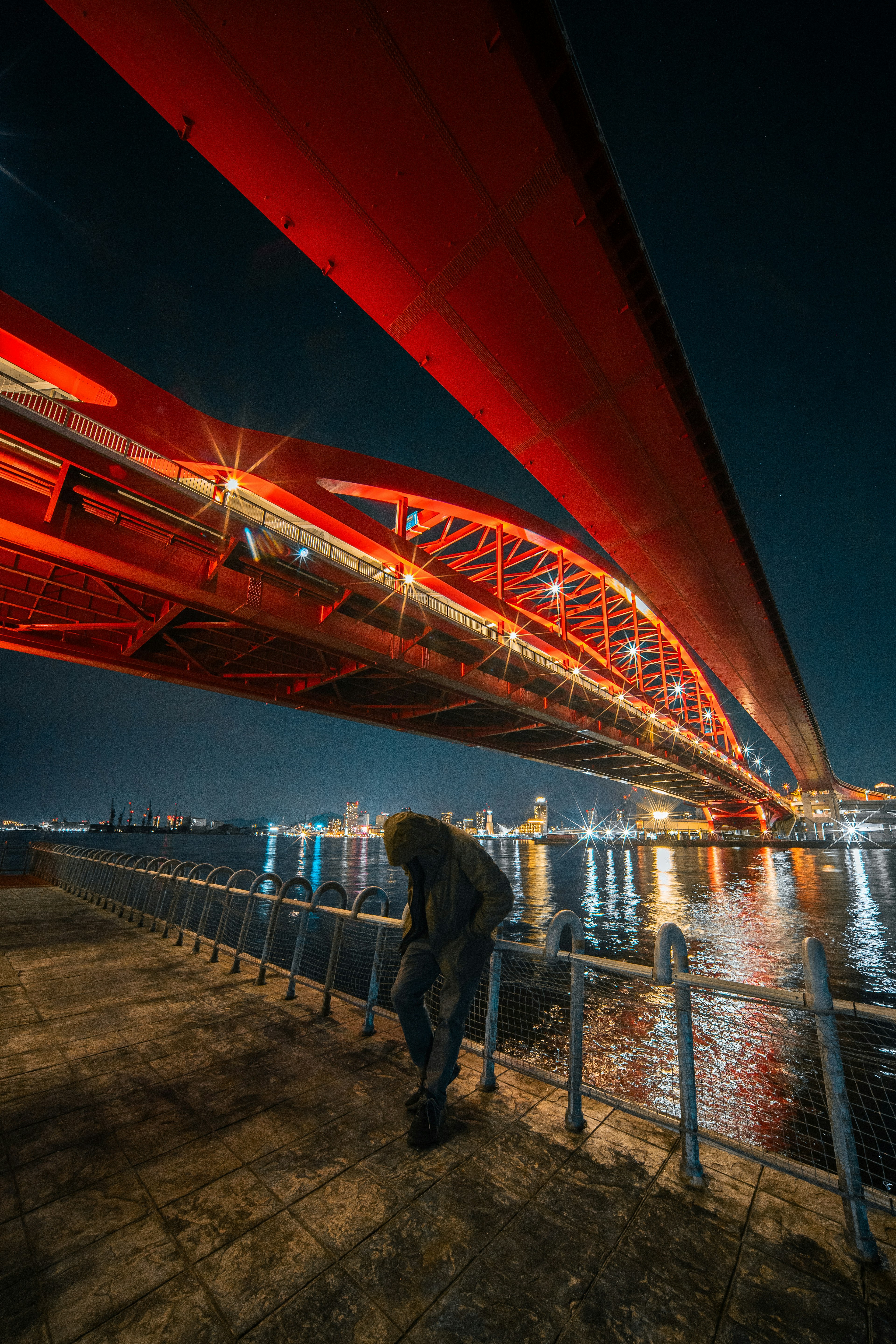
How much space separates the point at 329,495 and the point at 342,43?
32.0 ft

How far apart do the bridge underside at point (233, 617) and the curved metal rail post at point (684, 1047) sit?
1133 centimetres

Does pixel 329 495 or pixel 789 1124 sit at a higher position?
pixel 329 495

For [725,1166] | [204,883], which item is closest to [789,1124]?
[725,1166]

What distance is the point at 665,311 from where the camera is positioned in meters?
10.6

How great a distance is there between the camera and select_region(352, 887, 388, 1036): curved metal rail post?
4.55 meters

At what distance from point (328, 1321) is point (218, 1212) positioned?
890mm

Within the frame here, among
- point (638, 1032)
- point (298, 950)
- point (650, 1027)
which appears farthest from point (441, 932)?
point (650, 1027)

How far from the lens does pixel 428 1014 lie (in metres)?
3.38

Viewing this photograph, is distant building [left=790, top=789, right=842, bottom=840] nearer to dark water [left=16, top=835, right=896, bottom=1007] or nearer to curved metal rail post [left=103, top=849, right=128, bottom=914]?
dark water [left=16, top=835, right=896, bottom=1007]

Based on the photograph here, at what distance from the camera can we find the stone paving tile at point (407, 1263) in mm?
2010

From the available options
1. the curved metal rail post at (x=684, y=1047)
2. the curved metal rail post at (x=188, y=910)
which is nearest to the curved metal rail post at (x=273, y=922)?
the curved metal rail post at (x=188, y=910)

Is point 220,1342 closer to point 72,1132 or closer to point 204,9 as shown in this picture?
point 72,1132

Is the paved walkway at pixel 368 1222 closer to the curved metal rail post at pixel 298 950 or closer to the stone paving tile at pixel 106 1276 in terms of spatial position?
the stone paving tile at pixel 106 1276

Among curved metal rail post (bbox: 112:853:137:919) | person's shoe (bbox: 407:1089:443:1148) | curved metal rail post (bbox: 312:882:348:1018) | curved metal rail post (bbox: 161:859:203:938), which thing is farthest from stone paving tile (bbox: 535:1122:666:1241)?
curved metal rail post (bbox: 112:853:137:919)
